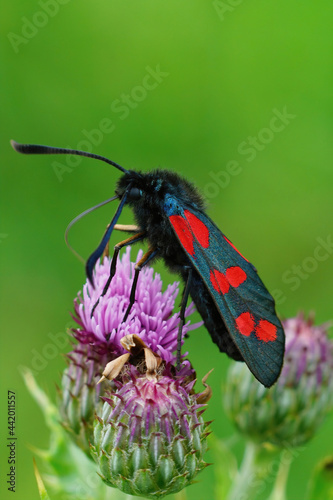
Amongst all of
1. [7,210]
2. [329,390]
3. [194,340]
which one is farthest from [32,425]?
[329,390]

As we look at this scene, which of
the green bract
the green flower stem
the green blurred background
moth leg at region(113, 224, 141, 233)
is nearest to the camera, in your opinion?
the green bract

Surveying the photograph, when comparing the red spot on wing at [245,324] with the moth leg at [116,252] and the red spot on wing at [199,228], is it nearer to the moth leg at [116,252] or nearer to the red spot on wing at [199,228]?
the red spot on wing at [199,228]

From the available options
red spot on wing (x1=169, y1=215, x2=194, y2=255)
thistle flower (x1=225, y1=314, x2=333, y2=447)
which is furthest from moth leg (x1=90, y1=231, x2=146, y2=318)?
thistle flower (x1=225, y1=314, x2=333, y2=447)

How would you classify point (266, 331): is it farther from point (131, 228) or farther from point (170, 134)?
point (170, 134)

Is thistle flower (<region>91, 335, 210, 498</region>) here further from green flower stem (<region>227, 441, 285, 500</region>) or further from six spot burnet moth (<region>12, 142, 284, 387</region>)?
green flower stem (<region>227, 441, 285, 500</region>)

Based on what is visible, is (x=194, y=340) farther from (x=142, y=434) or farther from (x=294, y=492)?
(x=142, y=434)

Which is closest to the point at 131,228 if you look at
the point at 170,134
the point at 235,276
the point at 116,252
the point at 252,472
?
the point at 116,252

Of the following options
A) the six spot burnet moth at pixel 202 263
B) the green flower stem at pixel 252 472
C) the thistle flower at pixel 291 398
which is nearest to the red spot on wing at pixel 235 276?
the six spot burnet moth at pixel 202 263
